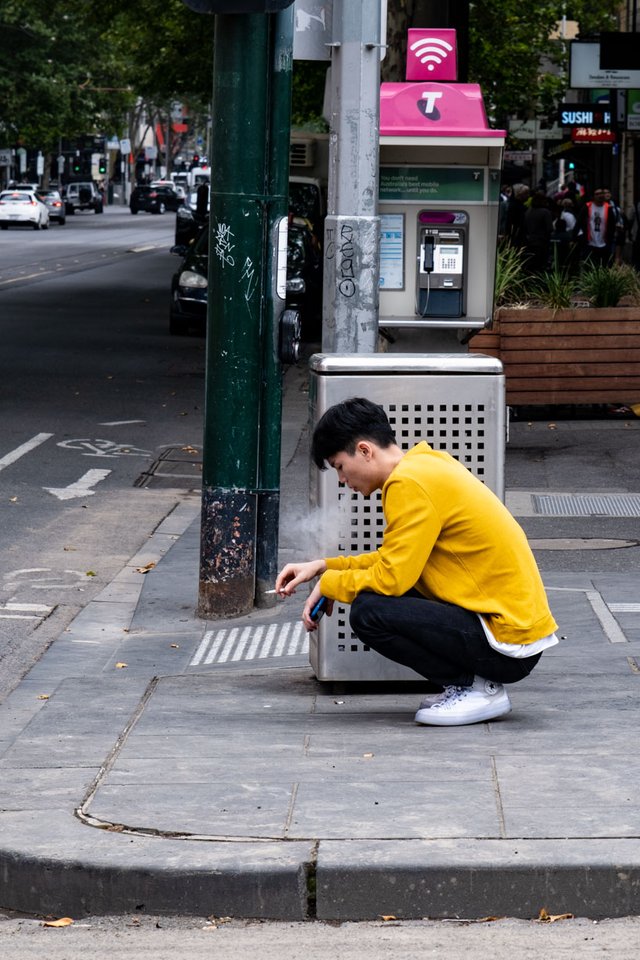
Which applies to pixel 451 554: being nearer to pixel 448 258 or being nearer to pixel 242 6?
pixel 242 6

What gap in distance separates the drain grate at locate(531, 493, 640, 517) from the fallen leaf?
6351mm

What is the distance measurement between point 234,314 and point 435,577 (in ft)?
8.14

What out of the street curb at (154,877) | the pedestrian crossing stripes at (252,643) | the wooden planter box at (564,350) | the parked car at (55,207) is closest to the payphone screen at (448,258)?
the wooden planter box at (564,350)

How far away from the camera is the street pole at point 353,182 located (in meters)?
7.67

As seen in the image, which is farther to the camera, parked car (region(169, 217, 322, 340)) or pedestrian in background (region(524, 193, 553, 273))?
pedestrian in background (region(524, 193, 553, 273))

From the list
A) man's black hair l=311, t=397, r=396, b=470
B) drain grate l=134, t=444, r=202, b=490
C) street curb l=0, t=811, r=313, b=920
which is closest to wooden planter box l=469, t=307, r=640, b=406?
drain grate l=134, t=444, r=202, b=490

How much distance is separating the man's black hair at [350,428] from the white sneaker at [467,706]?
3.08 ft

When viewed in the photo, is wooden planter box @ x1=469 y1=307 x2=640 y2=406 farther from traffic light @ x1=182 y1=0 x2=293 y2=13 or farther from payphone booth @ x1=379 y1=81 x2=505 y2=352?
traffic light @ x1=182 y1=0 x2=293 y2=13

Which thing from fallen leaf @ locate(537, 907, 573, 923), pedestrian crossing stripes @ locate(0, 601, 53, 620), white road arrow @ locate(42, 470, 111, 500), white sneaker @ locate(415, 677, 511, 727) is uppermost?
white sneaker @ locate(415, 677, 511, 727)

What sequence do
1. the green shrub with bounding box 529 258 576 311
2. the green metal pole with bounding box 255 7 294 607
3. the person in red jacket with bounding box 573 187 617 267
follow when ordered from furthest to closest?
the person in red jacket with bounding box 573 187 617 267, the green shrub with bounding box 529 258 576 311, the green metal pole with bounding box 255 7 294 607

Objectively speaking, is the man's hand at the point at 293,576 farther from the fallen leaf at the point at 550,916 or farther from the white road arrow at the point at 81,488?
the white road arrow at the point at 81,488

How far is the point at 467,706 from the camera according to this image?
5.58 m

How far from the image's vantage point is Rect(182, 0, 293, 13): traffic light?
7.27m

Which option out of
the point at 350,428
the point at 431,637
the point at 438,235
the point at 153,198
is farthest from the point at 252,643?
the point at 153,198
